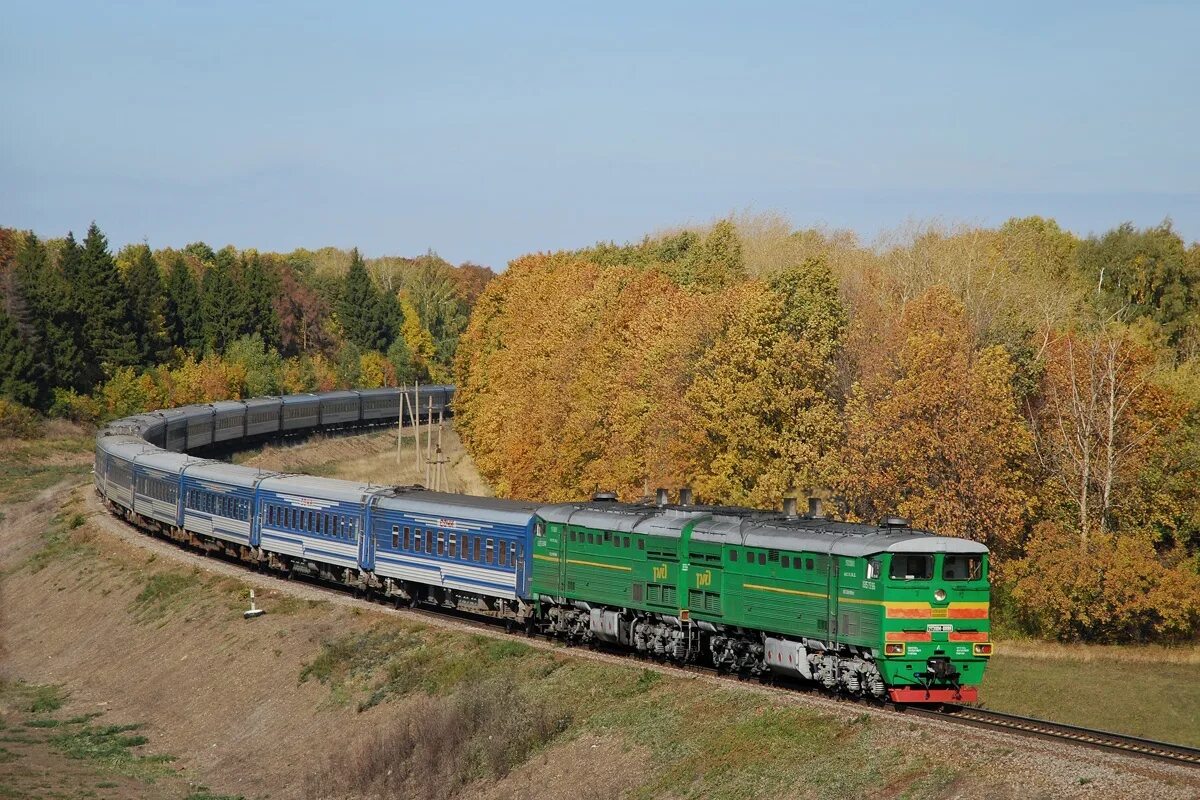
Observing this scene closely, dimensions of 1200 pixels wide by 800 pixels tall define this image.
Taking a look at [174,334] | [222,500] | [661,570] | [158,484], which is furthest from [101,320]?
[661,570]

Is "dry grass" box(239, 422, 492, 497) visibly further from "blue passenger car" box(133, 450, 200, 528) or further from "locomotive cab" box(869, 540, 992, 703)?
"locomotive cab" box(869, 540, 992, 703)

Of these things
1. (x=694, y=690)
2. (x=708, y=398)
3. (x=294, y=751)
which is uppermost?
(x=708, y=398)

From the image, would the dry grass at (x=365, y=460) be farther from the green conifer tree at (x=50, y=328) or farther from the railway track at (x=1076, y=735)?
the railway track at (x=1076, y=735)

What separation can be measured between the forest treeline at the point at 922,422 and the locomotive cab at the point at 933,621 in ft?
64.0

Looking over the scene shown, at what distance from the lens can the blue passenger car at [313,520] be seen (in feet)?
169

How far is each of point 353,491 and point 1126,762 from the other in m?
32.3

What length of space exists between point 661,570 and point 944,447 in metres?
17.6

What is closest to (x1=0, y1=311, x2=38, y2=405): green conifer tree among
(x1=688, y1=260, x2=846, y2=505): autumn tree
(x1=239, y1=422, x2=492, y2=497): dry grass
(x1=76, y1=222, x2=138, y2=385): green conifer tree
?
(x1=76, y1=222, x2=138, y2=385): green conifer tree

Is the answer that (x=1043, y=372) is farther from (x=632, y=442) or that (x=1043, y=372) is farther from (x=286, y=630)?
(x=286, y=630)

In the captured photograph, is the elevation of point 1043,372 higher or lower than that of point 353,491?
higher

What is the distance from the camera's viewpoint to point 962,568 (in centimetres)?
3048

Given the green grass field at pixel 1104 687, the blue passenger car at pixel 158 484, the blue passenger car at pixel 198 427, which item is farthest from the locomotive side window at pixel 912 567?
the blue passenger car at pixel 198 427

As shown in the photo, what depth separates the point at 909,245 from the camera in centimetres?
9281

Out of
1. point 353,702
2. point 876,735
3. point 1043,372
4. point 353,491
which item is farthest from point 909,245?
point 876,735
